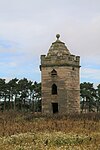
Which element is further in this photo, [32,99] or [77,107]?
[32,99]

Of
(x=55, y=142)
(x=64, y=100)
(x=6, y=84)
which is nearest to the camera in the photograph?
(x=55, y=142)

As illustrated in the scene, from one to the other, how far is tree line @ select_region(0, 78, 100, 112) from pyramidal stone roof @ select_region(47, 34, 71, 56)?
32.5 m

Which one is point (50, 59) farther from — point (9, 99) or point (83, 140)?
point (9, 99)

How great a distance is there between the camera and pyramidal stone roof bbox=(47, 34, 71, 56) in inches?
1513

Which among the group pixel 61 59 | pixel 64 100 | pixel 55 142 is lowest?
pixel 55 142

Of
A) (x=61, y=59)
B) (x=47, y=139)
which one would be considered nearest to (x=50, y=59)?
(x=61, y=59)

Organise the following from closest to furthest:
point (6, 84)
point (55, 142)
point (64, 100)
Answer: point (55, 142), point (64, 100), point (6, 84)

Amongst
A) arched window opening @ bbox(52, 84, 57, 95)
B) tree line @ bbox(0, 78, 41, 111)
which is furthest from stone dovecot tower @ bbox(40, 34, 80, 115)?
tree line @ bbox(0, 78, 41, 111)

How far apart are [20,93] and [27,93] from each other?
4.68 feet

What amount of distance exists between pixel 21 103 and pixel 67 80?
121 feet

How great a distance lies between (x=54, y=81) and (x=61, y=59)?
2283mm

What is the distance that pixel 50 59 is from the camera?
124 ft

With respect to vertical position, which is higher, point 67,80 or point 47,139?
point 67,80

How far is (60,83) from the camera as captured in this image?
122 ft
